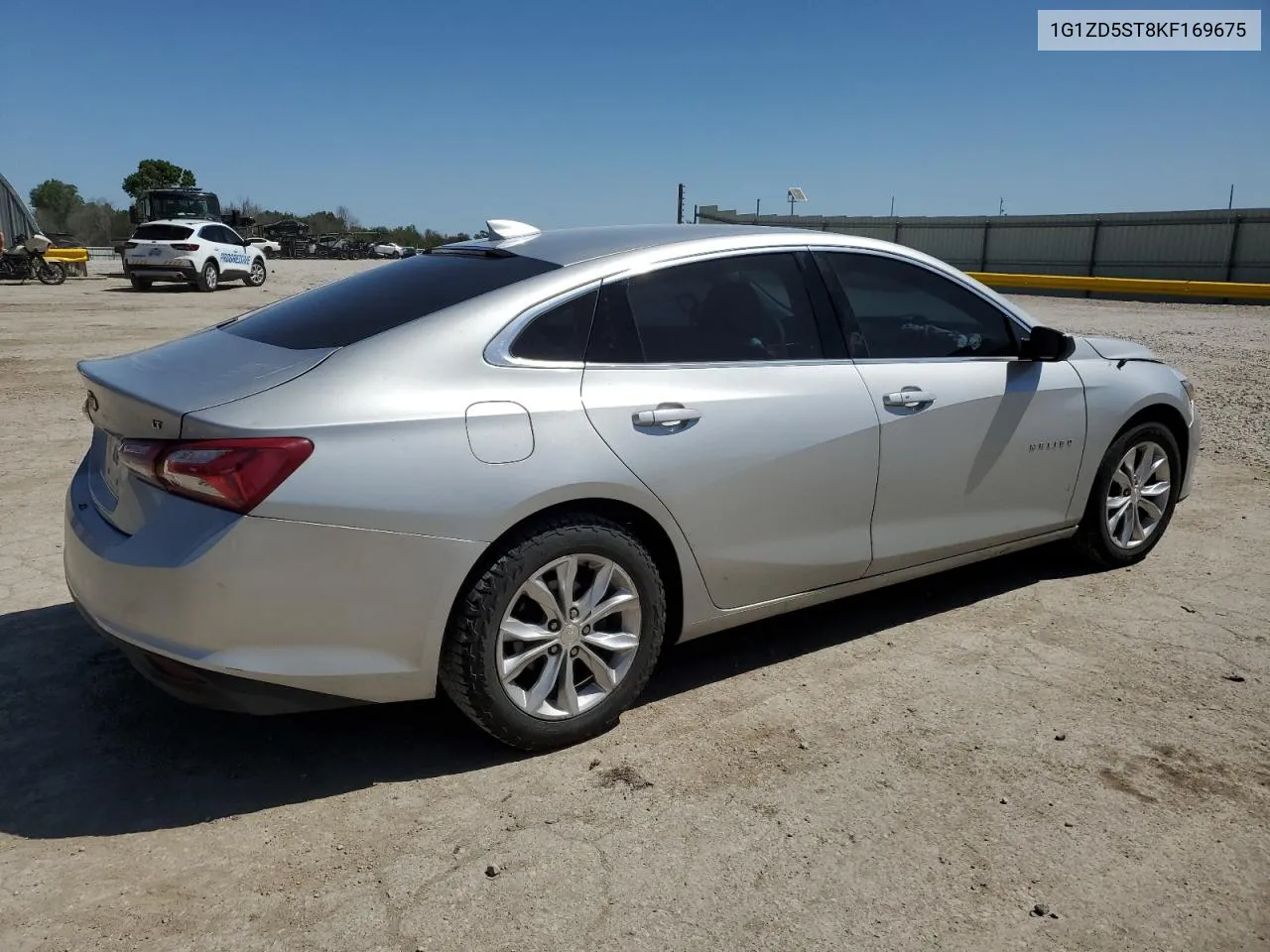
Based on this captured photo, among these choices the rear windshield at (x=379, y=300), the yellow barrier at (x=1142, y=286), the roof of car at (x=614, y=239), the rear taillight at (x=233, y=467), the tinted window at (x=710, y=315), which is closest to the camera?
the rear taillight at (x=233, y=467)

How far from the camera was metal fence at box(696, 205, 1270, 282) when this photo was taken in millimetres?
29269

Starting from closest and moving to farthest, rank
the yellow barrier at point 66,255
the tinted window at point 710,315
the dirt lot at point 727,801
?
A: the dirt lot at point 727,801 → the tinted window at point 710,315 → the yellow barrier at point 66,255

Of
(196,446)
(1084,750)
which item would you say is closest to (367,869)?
(196,446)

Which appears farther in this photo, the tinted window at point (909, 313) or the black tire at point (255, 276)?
Result: the black tire at point (255, 276)

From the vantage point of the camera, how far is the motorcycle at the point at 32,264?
25.1m

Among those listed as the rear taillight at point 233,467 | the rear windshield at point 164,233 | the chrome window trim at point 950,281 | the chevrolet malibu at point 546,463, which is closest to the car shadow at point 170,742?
the chevrolet malibu at point 546,463

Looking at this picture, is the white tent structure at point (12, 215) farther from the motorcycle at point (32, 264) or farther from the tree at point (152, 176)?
the tree at point (152, 176)

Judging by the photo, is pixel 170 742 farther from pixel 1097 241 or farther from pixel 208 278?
pixel 1097 241

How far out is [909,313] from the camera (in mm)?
4254

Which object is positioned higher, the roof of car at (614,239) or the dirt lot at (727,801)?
the roof of car at (614,239)

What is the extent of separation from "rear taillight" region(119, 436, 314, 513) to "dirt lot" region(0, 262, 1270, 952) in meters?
0.94

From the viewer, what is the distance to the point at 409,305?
10.7 feet

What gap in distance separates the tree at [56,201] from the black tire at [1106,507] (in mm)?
76519

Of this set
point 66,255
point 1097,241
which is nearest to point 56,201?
point 66,255
